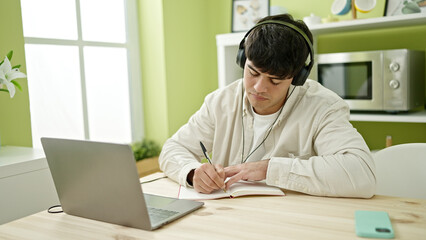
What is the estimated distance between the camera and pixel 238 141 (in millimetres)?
1634

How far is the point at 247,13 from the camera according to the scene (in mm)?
3111

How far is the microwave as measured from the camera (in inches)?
87.5

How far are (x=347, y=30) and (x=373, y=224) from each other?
1915 mm

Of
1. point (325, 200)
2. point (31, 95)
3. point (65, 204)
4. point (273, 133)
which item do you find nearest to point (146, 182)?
point (65, 204)

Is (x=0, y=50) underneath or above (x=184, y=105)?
above

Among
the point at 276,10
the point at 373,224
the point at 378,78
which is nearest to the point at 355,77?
the point at 378,78

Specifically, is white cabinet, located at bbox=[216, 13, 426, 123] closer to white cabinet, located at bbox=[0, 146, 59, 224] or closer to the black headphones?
the black headphones

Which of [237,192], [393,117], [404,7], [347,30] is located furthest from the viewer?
[347,30]

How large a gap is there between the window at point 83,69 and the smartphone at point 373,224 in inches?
81.6

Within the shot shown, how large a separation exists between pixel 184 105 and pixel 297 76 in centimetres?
186

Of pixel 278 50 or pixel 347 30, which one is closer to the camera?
pixel 278 50

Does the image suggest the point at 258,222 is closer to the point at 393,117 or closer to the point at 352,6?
the point at 393,117

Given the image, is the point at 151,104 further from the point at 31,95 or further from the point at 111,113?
the point at 31,95

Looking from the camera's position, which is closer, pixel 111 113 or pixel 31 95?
pixel 31 95
